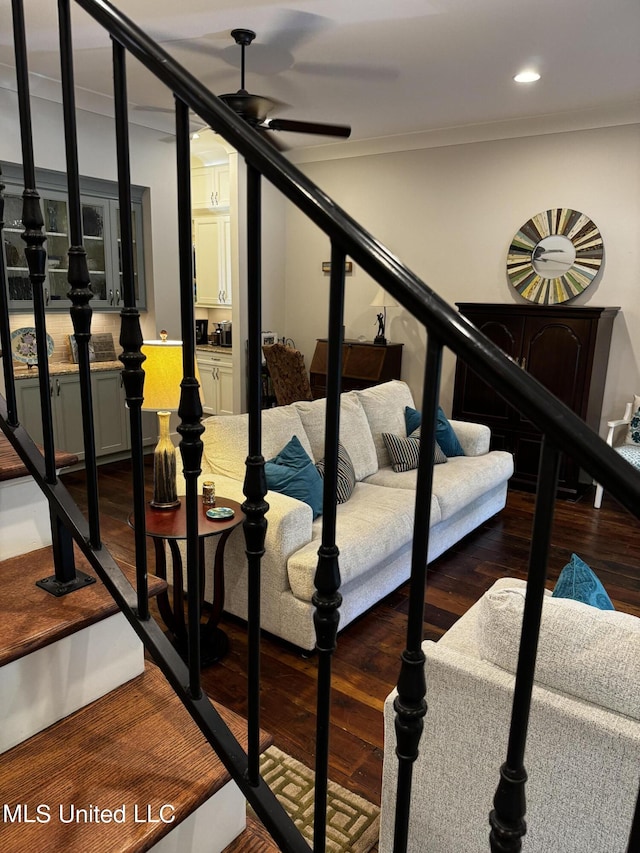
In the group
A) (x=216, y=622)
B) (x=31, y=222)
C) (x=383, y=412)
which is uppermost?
(x=31, y=222)

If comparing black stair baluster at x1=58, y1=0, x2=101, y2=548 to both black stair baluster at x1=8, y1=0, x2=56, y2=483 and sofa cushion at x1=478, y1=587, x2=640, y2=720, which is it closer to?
black stair baluster at x1=8, y1=0, x2=56, y2=483

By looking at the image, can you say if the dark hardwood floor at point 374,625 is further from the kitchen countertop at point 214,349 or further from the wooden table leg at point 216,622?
the kitchen countertop at point 214,349

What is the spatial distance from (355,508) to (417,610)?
8.65 feet

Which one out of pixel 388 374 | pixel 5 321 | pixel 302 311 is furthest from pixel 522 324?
pixel 5 321

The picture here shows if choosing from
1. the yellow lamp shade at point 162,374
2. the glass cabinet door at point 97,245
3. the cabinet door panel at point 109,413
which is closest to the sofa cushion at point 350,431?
the yellow lamp shade at point 162,374

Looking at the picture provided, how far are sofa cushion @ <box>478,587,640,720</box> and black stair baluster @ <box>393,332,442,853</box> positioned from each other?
0.80m

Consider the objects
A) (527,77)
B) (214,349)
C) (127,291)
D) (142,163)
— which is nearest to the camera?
(127,291)

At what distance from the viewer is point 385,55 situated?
12.1 ft

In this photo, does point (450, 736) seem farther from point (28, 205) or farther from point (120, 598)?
point (28, 205)

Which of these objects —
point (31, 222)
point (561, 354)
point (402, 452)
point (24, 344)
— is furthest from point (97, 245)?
point (31, 222)

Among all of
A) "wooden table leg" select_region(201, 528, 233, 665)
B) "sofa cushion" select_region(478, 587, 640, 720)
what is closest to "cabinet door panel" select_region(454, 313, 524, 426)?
"wooden table leg" select_region(201, 528, 233, 665)

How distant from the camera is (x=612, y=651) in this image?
1435 millimetres

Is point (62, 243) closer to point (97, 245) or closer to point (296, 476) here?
point (97, 245)

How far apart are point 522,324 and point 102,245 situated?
363cm
